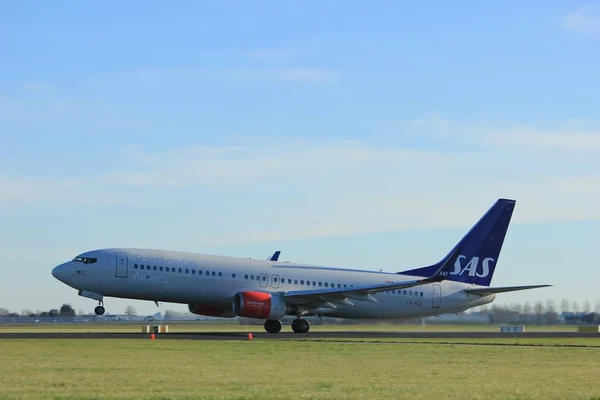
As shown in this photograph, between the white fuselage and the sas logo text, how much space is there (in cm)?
472

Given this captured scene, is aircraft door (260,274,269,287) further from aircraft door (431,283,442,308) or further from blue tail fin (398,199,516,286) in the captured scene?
aircraft door (431,283,442,308)

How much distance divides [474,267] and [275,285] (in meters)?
15.3

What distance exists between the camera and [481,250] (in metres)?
68.6

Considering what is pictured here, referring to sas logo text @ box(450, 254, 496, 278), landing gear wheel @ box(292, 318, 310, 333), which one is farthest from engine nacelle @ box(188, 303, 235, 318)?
sas logo text @ box(450, 254, 496, 278)

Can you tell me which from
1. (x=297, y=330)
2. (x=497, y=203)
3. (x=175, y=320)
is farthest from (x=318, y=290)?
(x=175, y=320)

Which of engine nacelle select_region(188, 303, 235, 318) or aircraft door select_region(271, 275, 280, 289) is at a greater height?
aircraft door select_region(271, 275, 280, 289)

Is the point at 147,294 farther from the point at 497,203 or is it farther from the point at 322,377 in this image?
the point at 322,377

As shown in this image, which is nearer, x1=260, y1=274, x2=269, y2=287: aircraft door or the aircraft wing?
the aircraft wing

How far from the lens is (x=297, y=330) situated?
194 ft

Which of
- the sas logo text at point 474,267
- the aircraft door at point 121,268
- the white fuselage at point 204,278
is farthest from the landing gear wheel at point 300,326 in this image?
the sas logo text at point 474,267

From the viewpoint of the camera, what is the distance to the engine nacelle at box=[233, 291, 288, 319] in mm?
57344

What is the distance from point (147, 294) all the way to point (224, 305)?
4.99m

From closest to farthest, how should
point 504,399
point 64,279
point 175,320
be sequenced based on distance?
point 504,399 → point 64,279 → point 175,320

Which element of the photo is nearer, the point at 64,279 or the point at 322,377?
the point at 322,377
